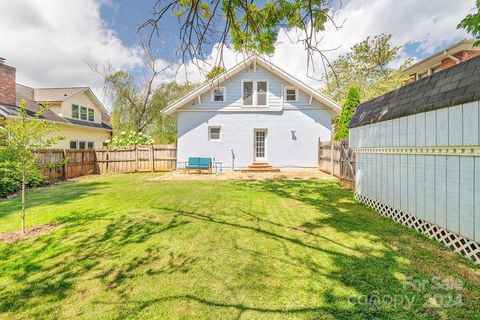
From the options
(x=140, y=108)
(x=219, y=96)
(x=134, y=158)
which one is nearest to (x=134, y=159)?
(x=134, y=158)

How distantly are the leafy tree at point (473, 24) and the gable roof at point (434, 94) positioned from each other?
0.38 meters

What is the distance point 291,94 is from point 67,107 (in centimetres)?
1666

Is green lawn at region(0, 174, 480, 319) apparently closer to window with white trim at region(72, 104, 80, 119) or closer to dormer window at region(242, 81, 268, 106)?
dormer window at region(242, 81, 268, 106)

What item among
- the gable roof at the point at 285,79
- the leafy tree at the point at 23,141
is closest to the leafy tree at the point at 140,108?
the gable roof at the point at 285,79

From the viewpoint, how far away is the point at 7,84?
1531 centimetres

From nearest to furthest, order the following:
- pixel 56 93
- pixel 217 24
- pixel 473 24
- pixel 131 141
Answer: pixel 473 24 < pixel 217 24 < pixel 131 141 < pixel 56 93

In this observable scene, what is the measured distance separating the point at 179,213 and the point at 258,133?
10.5 meters

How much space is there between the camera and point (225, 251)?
149 inches

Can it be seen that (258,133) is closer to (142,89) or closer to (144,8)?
(144,8)

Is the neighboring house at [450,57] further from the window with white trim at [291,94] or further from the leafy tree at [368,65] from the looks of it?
the window with white trim at [291,94]

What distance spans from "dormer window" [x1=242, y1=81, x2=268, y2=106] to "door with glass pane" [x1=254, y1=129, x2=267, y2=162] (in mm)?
1760

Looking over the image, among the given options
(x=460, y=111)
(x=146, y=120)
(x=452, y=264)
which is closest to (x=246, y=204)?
(x=452, y=264)

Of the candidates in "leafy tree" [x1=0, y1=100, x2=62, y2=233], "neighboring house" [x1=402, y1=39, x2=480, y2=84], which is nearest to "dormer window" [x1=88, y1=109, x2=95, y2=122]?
"leafy tree" [x1=0, y1=100, x2=62, y2=233]

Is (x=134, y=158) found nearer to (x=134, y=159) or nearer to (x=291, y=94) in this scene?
(x=134, y=159)
